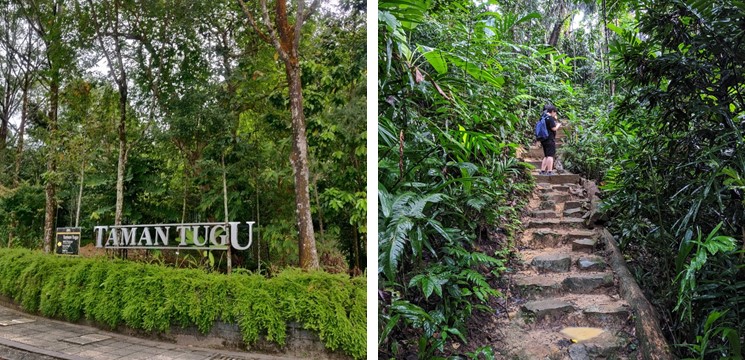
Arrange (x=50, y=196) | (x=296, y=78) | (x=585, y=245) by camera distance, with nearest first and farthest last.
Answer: (x=296, y=78) < (x=50, y=196) < (x=585, y=245)

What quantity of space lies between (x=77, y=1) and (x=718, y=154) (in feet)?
6.02

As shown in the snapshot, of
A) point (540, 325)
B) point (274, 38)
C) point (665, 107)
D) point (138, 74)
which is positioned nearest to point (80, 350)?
point (138, 74)

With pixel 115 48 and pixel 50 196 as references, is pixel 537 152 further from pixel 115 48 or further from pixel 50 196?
pixel 50 196

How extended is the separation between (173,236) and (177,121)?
11.9 inches

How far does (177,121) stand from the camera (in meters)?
1.13

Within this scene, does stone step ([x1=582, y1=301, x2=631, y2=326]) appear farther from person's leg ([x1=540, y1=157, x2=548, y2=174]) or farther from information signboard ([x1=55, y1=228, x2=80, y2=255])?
information signboard ([x1=55, y1=228, x2=80, y2=255])

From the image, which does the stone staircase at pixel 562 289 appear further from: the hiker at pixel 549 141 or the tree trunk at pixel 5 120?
the tree trunk at pixel 5 120

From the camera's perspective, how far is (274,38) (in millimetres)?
1108

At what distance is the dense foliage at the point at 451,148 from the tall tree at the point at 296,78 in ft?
0.71

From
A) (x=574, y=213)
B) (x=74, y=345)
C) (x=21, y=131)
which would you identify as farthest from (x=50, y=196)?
(x=574, y=213)

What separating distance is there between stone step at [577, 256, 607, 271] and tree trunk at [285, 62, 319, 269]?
A: 0.81 metres

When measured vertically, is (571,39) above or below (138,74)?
above

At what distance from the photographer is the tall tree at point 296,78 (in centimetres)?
105

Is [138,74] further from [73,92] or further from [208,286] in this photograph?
[208,286]
